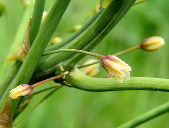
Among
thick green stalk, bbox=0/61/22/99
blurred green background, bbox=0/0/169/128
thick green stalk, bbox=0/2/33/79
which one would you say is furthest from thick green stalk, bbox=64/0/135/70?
blurred green background, bbox=0/0/169/128

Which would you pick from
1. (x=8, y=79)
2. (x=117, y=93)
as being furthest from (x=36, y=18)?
(x=117, y=93)

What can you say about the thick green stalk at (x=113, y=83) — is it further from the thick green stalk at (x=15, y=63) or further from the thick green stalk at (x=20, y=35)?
the thick green stalk at (x=20, y=35)

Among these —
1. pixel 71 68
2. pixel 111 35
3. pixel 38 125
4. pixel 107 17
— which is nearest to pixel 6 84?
pixel 71 68

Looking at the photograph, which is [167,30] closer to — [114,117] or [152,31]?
[152,31]

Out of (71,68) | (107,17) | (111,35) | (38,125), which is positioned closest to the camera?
(107,17)

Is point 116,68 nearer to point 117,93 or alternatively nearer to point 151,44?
point 151,44

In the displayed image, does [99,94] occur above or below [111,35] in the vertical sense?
below

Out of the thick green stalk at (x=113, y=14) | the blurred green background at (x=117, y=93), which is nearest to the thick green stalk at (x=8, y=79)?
the thick green stalk at (x=113, y=14)
